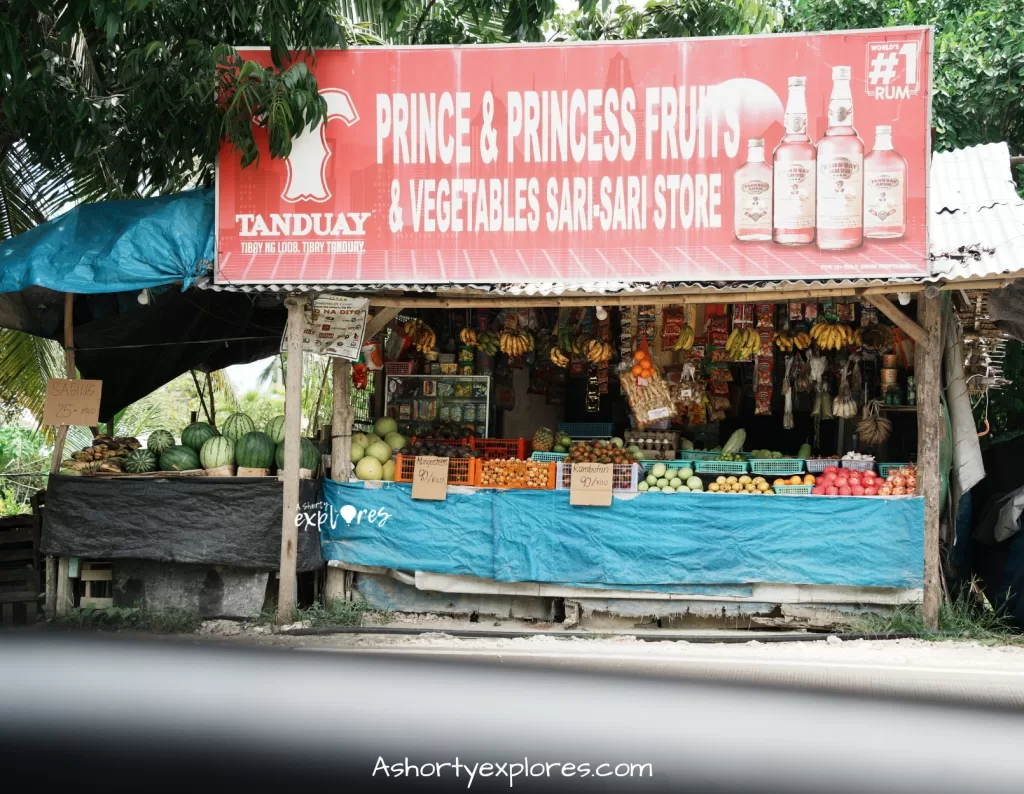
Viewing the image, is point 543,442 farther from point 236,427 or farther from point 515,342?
point 236,427

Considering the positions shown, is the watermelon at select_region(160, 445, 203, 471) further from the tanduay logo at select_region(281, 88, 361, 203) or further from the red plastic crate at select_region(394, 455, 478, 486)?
the tanduay logo at select_region(281, 88, 361, 203)

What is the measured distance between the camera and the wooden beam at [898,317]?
29.3ft

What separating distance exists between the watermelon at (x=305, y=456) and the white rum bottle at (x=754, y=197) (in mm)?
4291

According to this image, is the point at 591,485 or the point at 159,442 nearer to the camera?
the point at 591,485

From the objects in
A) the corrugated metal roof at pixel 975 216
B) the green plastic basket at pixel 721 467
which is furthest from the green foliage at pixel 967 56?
the green plastic basket at pixel 721 467

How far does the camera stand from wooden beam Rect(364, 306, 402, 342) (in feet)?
31.5

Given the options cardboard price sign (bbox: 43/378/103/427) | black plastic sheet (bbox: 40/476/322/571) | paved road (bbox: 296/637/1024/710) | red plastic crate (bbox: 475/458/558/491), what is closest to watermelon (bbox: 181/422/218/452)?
black plastic sheet (bbox: 40/476/322/571)

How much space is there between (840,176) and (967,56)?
5.38 meters

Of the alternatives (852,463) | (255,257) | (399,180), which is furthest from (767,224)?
(255,257)

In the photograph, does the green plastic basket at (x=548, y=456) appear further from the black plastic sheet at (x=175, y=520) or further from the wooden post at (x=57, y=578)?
the wooden post at (x=57, y=578)

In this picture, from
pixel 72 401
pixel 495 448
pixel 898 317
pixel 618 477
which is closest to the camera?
pixel 898 317

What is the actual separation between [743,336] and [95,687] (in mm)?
8163

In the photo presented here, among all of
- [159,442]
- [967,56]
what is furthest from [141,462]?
[967,56]

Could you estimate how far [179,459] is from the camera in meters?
9.75
